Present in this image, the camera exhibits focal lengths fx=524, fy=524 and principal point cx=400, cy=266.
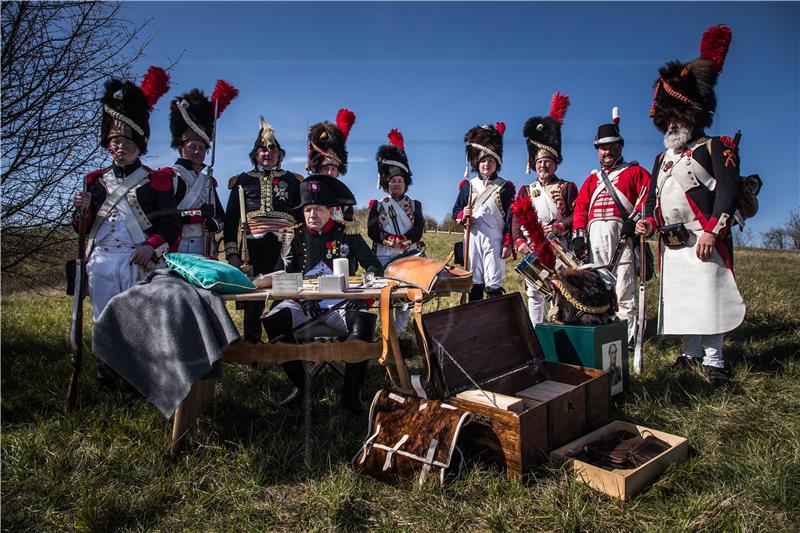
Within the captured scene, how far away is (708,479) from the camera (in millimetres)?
3000

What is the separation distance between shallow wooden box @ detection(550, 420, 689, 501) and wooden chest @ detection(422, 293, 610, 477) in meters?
0.10

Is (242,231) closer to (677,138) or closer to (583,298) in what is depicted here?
(583,298)

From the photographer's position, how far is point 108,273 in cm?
449

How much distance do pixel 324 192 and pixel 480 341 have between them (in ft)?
5.69

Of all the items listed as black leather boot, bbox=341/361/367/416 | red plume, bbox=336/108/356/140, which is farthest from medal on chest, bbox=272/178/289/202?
black leather boot, bbox=341/361/367/416

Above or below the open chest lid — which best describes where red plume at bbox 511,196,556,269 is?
above

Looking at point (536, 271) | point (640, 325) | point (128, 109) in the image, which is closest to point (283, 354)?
point (536, 271)

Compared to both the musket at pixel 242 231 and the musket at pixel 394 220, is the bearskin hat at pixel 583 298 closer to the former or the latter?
the musket at pixel 394 220

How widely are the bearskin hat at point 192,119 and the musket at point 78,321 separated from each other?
160 centimetres

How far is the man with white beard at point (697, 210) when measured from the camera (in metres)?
4.64

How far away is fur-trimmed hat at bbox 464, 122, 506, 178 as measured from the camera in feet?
21.9

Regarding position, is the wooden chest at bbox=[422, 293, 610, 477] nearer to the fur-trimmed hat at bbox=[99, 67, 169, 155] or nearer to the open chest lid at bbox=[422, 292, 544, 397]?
the open chest lid at bbox=[422, 292, 544, 397]

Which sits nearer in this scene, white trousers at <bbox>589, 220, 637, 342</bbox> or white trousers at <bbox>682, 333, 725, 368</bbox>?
white trousers at <bbox>682, 333, 725, 368</bbox>

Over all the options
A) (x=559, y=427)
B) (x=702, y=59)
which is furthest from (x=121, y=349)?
(x=702, y=59)
